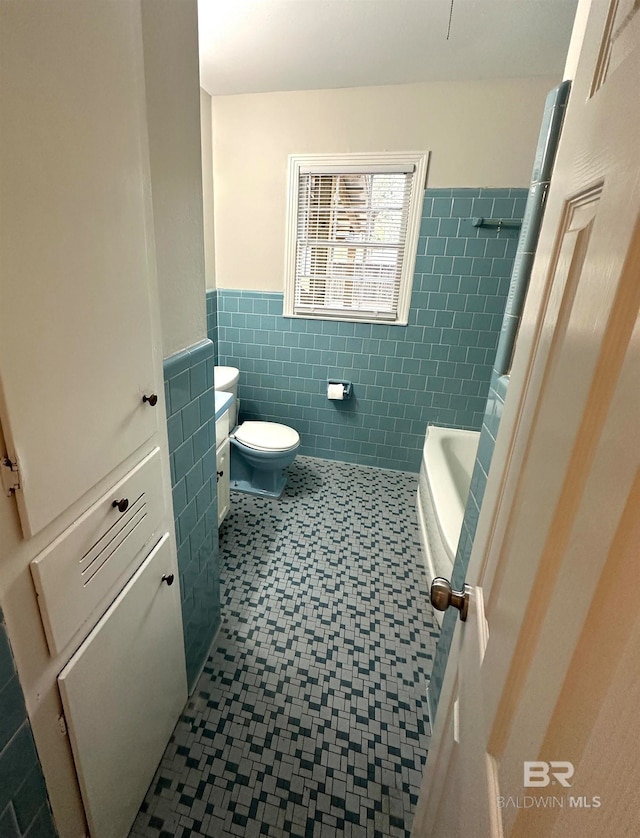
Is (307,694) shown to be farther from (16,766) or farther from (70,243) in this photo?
(70,243)

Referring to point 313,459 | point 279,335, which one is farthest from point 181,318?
point 313,459

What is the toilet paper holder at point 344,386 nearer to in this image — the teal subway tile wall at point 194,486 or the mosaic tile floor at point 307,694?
the mosaic tile floor at point 307,694

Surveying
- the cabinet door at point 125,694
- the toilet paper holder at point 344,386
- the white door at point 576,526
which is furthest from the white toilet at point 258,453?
the white door at point 576,526

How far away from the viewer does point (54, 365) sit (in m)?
0.66

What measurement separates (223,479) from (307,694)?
1117 mm

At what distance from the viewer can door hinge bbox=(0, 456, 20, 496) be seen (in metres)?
0.59

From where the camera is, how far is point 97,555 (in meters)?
0.84

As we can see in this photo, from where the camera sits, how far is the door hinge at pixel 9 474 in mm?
593

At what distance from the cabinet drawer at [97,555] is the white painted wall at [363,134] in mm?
2162

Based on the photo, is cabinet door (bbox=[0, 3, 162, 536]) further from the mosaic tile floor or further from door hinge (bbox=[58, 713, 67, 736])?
the mosaic tile floor

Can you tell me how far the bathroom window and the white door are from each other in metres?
2.12

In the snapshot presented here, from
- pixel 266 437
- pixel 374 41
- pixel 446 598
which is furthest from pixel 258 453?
pixel 374 41

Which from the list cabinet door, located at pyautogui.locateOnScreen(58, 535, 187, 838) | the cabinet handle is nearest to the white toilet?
cabinet door, located at pyautogui.locateOnScreen(58, 535, 187, 838)

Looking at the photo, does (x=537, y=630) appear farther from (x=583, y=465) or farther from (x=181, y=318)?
(x=181, y=318)
